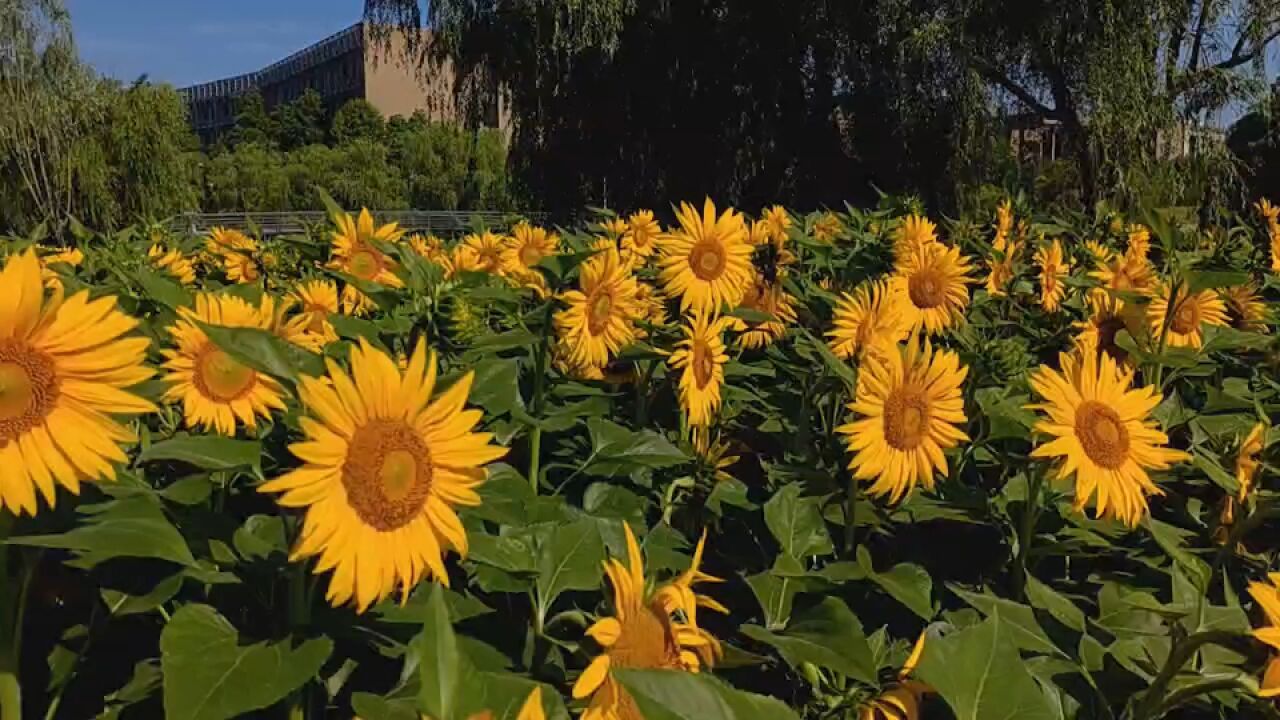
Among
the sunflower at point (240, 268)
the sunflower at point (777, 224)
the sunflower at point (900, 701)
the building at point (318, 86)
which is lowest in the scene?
the sunflower at point (900, 701)

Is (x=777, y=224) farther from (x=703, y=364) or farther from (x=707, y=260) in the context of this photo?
(x=703, y=364)

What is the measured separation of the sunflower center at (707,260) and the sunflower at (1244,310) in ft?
3.51

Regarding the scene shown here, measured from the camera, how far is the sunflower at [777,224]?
8.50 feet

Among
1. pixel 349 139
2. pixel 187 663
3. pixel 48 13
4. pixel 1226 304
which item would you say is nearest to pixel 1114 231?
pixel 1226 304

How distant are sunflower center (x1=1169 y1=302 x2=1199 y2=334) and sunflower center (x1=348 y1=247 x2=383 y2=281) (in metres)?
1.44

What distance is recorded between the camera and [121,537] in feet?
2.98

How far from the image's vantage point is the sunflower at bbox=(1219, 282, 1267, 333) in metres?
2.40

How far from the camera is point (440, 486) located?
96 cm

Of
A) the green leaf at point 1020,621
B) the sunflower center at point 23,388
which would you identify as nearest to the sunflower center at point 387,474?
the sunflower center at point 23,388

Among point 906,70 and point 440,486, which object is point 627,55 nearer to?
point 906,70

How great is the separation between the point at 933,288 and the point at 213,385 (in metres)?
1.41

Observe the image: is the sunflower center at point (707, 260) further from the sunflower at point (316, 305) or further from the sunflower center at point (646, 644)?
the sunflower center at point (646, 644)

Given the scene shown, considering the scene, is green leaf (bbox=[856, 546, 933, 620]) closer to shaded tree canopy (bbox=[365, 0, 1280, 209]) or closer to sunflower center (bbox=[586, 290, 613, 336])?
sunflower center (bbox=[586, 290, 613, 336])

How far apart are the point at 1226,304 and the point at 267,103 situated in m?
75.5
